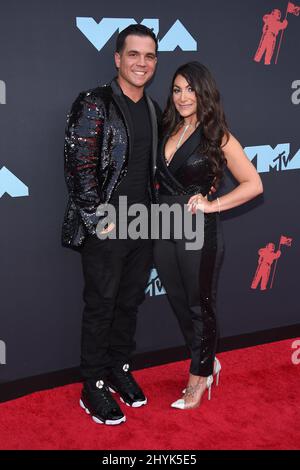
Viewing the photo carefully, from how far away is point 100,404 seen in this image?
2.80 meters

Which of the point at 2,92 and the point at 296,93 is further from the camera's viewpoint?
the point at 296,93

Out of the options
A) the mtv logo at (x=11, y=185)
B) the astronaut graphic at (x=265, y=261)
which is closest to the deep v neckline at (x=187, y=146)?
the mtv logo at (x=11, y=185)

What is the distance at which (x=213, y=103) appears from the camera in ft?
8.36

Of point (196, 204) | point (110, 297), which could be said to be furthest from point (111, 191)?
point (110, 297)

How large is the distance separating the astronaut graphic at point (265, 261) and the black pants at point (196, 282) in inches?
35.1

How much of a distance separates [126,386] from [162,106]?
1.49 m

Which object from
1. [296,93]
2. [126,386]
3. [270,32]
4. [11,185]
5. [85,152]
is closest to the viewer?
[85,152]

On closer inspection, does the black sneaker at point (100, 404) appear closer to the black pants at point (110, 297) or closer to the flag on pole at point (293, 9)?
the black pants at point (110, 297)

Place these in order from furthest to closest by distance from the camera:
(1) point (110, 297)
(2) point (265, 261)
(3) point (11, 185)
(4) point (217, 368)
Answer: (2) point (265, 261) → (4) point (217, 368) → (3) point (11, 185) → (1) point (110, 297)

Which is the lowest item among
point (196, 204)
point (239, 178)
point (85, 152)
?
point (196, 204)

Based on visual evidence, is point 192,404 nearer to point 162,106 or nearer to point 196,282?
point 196,282

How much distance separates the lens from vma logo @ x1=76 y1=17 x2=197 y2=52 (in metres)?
2.85
